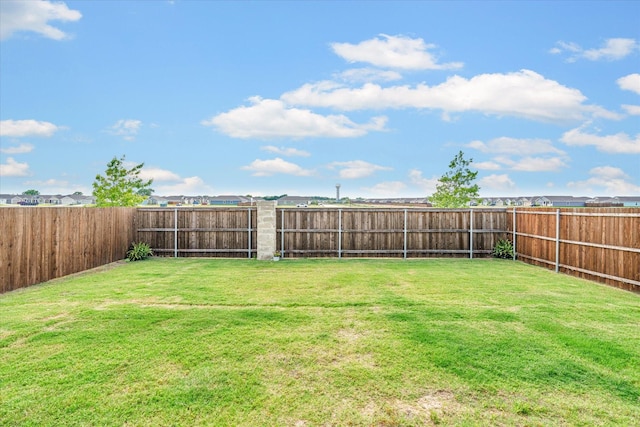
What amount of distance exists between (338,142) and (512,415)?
1705 cm

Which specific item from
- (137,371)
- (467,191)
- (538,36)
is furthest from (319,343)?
(467,191)

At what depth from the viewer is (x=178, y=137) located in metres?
16.6

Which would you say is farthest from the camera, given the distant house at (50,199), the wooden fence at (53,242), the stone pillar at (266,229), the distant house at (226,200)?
the distant house at (50,199)

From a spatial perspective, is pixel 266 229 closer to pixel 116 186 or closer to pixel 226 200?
pixel 116 186

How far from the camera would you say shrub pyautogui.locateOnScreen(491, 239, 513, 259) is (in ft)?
41.5

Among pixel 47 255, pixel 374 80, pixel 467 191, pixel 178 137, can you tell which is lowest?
pixel 47 255

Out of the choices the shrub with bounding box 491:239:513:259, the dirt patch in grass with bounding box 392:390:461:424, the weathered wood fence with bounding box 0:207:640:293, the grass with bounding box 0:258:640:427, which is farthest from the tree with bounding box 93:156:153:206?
the dirt patch in grass with bounding box 392:390:461:424

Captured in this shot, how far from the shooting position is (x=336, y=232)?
1298 centimetres

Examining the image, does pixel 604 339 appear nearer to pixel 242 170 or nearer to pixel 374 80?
pixel 374 80

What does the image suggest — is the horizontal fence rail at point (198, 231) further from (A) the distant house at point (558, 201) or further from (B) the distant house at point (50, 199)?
(B) the distant house at point (50, 199)

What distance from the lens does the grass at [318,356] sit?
289 centimetres

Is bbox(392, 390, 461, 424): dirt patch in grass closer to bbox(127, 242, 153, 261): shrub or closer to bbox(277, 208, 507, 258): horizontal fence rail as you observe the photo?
bbox(277, 208, 507, 258): horizontal fence rail

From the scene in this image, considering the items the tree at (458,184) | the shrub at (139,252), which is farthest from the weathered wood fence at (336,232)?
the tree at (458,184)

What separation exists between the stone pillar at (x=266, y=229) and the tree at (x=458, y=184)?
1393cm
